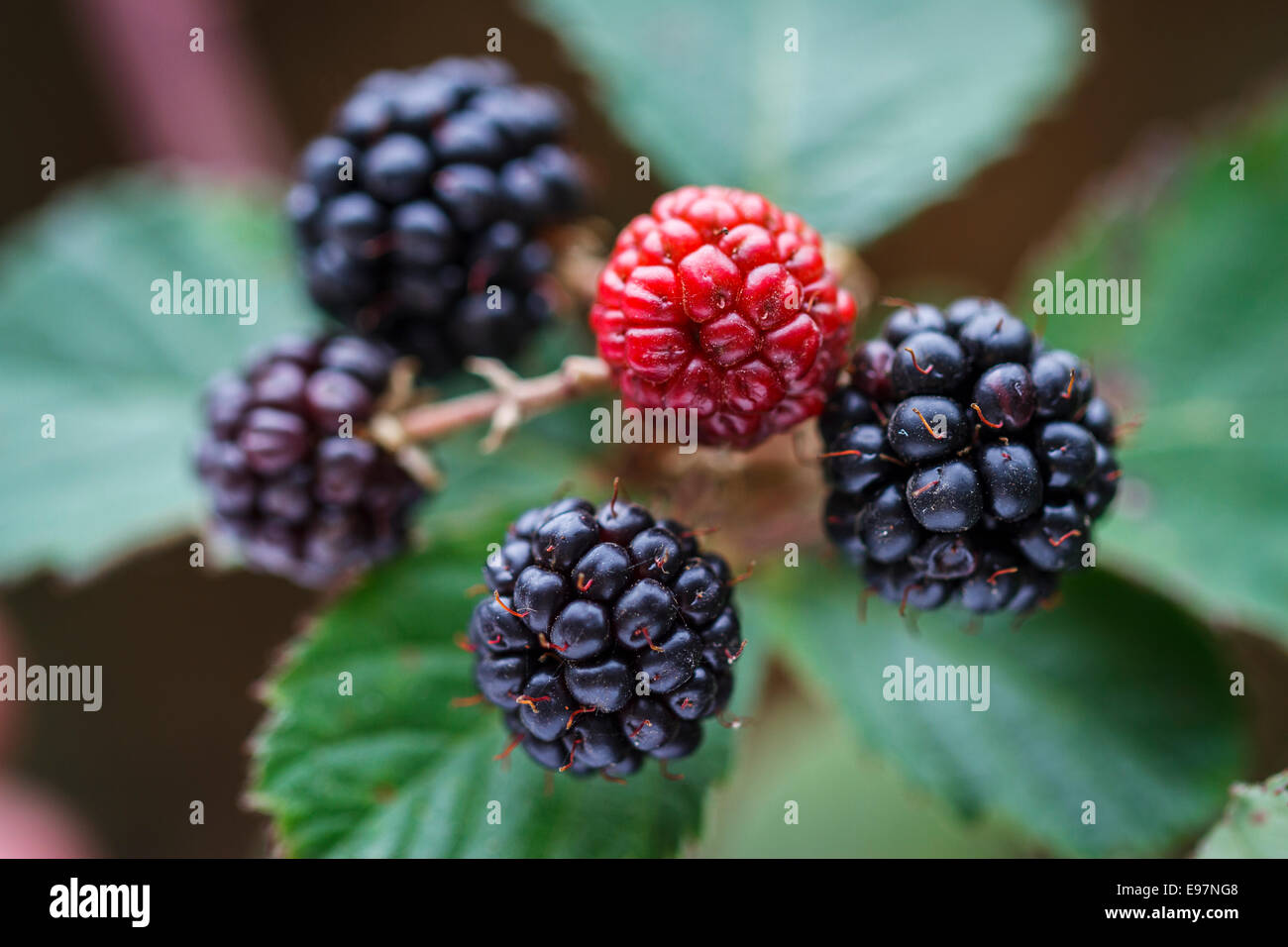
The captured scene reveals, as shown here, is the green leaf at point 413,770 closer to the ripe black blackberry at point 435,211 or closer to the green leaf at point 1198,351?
the ripe black blackberry at point 435,211

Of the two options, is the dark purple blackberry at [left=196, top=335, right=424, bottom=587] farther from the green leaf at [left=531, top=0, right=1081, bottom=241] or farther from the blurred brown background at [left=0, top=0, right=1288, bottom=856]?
the blurred brown background at [left=0, top=0, right=1288, bottom=856]

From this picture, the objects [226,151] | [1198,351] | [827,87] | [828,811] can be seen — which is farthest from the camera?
[226,151]

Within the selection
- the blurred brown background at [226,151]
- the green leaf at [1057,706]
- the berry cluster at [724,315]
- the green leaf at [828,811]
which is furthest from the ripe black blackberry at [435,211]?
the green leaf at [828,811]

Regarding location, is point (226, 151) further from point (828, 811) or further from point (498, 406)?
point (828, 811)

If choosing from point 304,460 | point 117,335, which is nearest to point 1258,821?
point 304,460

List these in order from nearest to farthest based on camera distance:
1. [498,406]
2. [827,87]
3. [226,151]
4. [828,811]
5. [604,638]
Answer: [604,638] → [498,406] → [827,87] → [828,811] → [226,151]
